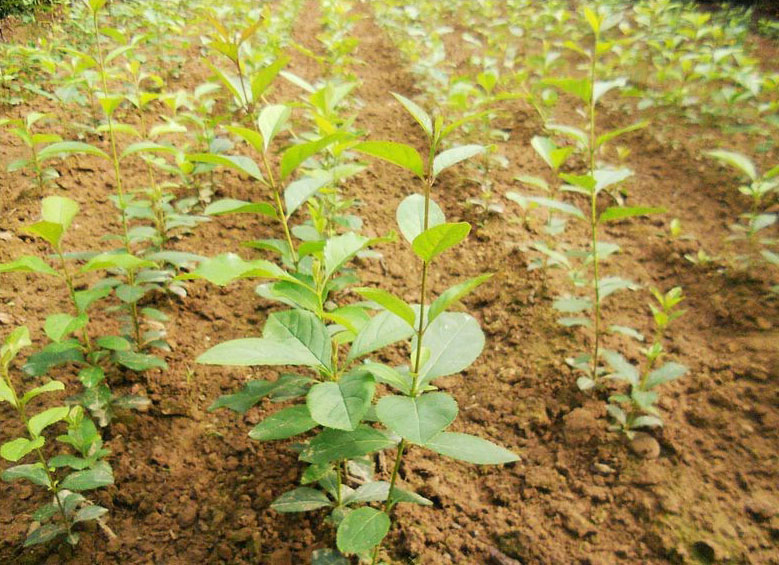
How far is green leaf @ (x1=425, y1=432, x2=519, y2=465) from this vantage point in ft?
3.75

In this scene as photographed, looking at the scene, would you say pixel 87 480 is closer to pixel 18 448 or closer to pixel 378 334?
pixel 18 448

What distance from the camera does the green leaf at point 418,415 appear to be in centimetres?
98

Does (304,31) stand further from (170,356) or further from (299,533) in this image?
(299,533)

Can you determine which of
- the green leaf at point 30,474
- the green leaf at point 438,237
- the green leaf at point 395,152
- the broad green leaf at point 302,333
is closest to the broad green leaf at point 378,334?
the broad green leaf at point 302,333

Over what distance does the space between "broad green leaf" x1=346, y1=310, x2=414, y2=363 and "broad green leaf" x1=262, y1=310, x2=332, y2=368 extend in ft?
0.23

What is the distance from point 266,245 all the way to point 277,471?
0.76 metres

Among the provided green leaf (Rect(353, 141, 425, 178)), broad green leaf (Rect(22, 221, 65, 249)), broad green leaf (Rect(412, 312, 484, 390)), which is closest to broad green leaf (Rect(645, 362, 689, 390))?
broad green leaf (Rect(412, 312, 484, 390))

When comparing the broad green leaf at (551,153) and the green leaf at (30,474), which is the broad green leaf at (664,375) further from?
the green leaf at (30,474)

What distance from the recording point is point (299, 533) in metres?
1.52

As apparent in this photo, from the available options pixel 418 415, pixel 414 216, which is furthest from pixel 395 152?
pixel 418 415

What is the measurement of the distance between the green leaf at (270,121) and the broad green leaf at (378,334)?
639 millimetres

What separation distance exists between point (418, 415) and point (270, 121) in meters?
1.03

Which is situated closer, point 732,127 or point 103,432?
point 103,432

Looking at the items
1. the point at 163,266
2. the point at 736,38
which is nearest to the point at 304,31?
the point at 736,38
